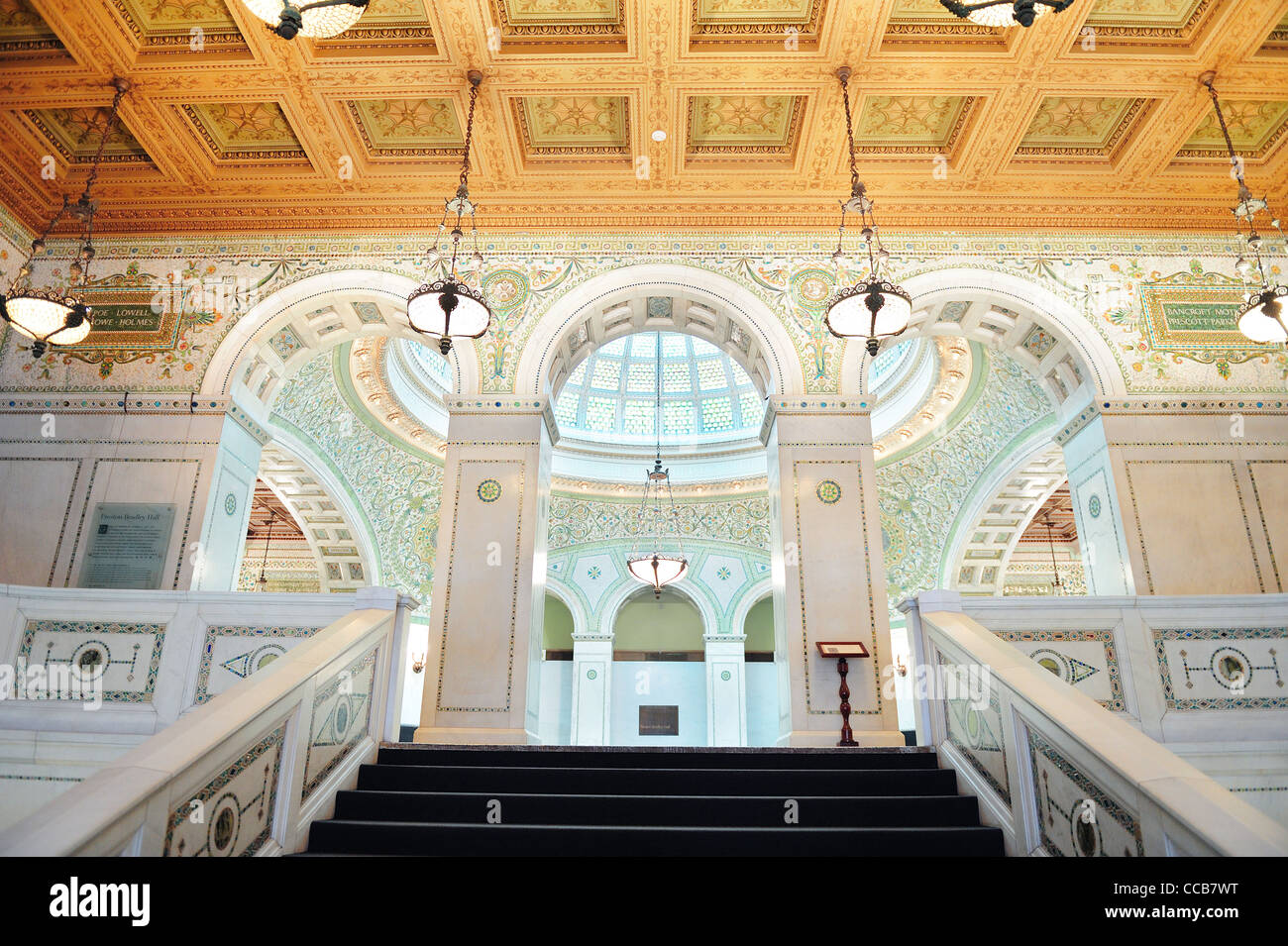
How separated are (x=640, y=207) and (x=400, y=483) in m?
6.86

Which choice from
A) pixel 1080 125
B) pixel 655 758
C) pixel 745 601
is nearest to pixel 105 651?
pixel 655 758

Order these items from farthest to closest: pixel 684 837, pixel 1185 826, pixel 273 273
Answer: pixel 273 273
pixel 684 837
pixel 1185 826

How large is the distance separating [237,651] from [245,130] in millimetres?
5414

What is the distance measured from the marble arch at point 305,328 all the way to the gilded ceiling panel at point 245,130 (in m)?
1.33

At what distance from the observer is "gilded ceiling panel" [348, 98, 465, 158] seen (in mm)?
7898

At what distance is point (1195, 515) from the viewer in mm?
7762

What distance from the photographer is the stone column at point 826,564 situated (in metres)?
7.29

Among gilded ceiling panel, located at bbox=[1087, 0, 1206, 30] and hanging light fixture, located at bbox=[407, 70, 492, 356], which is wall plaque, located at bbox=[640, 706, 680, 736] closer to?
hanging light fixture, located at bbox=[407, 70, 492, 356]

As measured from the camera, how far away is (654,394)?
16578mm

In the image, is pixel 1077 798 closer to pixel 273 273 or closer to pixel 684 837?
pixel 684 837

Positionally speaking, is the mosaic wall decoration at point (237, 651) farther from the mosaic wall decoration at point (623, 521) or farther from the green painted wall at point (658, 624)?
the green painted wall at point (658, 624)


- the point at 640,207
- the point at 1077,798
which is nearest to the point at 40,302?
the point at 640,207

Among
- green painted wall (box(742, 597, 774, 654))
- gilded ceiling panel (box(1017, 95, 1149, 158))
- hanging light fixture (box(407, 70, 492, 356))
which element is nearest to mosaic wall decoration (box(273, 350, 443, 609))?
green painted wall (box(742, 597, 774, 654))

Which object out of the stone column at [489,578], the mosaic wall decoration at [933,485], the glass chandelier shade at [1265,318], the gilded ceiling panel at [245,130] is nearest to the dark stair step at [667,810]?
the stone column at [489,578]
